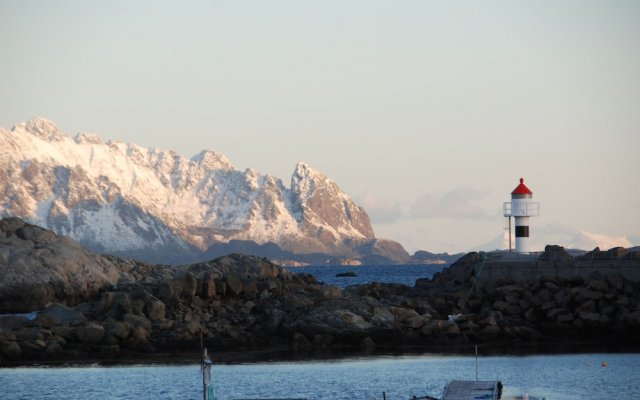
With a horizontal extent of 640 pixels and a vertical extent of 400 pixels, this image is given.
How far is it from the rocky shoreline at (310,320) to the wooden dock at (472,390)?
41.8 ft

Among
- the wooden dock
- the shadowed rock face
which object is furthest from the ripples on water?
the shadowed rock face

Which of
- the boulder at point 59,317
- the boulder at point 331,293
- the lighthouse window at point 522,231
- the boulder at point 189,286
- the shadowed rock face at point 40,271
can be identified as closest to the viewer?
the boulder at point 59,317

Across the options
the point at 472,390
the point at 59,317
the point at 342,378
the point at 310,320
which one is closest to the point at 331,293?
the point at 310,320

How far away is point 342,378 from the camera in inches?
1930

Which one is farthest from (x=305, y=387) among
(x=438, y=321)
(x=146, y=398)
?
(x=438, y=321)

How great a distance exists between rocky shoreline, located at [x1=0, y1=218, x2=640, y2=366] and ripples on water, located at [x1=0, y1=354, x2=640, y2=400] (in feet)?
10.6

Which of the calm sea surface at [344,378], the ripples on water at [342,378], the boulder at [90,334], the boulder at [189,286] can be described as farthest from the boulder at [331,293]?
the boulder at [90,334]

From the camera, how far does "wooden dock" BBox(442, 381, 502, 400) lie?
40.8 m

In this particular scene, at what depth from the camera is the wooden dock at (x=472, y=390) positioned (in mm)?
40750

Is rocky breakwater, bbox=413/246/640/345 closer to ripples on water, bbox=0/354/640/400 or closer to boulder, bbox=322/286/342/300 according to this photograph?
ripples on water, bbox=0/354/640/400

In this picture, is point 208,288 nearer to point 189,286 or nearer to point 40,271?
point 189,286

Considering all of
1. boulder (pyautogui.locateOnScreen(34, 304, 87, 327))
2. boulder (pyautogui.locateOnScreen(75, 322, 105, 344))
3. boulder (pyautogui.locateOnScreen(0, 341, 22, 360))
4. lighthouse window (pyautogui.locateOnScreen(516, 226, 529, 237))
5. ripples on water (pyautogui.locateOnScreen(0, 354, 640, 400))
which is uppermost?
lighthouse window (pyautogui.locateOnScreen(516, 226, 529, 237))

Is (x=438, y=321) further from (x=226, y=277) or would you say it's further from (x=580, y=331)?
(x=226, y=277)

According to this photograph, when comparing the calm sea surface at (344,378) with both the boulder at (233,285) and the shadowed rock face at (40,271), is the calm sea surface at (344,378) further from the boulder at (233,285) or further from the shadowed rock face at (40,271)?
the shadowed rock face at (40,271)
